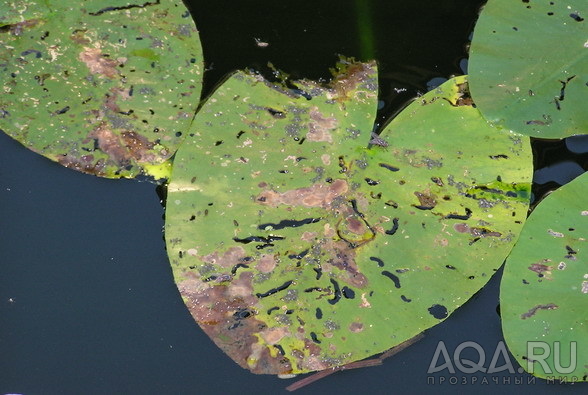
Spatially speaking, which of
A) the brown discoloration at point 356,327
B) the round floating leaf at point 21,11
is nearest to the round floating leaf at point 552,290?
the brown discoloration at point 356,327

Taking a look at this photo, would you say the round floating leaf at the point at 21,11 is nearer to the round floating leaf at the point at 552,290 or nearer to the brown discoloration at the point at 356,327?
the brown discoloration at the point at 356,327

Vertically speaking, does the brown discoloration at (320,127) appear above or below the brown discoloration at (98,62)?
below

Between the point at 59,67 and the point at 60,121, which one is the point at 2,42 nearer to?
the point at 59,67

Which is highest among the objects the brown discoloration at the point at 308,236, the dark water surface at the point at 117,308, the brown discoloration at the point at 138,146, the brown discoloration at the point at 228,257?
the brown discoloration at the point at 138,146

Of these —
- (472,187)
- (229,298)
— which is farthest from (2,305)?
(472,187)

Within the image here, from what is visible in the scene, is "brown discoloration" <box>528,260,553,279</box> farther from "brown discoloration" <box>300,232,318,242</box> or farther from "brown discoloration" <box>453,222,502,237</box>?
"brown discoloration" <box>300,232,318,242</box>
